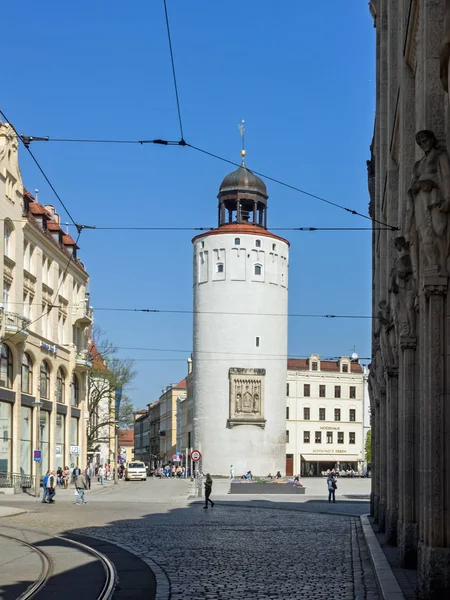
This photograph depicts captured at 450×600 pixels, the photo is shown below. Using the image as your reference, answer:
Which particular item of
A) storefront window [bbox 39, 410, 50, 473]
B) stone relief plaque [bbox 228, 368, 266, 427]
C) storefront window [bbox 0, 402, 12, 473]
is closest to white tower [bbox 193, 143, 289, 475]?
stone relief plaque [bbox 228, 368, 266, 427]

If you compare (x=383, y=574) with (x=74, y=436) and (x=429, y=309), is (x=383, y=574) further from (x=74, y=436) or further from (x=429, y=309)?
(x=74, y=436)

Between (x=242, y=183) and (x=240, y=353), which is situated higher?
(x=242, y=183)

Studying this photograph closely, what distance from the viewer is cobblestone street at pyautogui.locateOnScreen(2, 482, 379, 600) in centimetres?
1500

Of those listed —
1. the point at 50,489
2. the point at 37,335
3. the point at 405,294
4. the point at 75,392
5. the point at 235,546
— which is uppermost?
the point at 37,335

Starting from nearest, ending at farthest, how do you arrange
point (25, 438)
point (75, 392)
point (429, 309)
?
point (429, 309) < point (25, 438) < point (75, 392)

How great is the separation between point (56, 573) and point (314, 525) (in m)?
15.1

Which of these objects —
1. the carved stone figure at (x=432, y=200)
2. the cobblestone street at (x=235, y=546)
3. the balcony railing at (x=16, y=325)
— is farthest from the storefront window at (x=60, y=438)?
the carved stone figure at (x=432, y=200)

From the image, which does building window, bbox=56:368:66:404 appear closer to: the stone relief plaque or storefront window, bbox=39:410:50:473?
storefront window, bbox=39:410:50:473

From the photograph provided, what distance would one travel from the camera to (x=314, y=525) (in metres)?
30.8

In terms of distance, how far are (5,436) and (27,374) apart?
174 inches

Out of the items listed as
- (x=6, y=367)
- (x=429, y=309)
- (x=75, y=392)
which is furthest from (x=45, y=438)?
(x=429, y=309)

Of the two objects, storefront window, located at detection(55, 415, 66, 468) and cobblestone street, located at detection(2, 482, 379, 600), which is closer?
cobblestone street, located at detection(2, 482, 379, 600)

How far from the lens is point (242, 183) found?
3652 inches

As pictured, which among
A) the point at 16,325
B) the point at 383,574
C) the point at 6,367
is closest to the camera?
the point at 383,574
